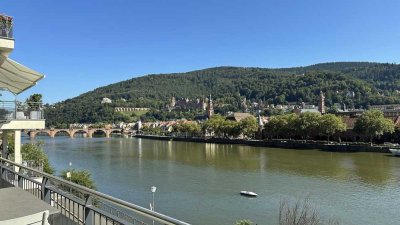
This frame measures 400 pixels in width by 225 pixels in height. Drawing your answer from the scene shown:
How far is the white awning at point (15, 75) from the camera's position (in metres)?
7.00

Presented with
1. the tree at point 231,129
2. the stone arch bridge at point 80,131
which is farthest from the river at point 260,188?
the stone arch bridge at point 80,131

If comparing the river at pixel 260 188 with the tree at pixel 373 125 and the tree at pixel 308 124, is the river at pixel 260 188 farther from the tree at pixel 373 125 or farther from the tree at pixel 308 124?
the tree at pixel 308 124

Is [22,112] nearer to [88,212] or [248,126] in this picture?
[88,212]

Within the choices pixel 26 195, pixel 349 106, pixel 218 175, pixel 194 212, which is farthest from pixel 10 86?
pixel 349 106

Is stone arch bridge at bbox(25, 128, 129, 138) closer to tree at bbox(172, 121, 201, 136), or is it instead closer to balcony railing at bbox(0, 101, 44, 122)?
tree at bbox(172, 121, 201, 136)

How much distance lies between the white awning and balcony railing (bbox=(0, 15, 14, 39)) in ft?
1.25

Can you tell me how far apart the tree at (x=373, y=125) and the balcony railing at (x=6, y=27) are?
60638 mm

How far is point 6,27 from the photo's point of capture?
6.54 m

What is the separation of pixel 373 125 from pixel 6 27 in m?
60.8

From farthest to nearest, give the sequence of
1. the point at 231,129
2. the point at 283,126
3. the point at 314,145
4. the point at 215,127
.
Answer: the point at 215,127 < the point at 231,129 < the point at 283,126 < the point at 314,145

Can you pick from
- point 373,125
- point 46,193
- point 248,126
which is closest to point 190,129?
point 248,126

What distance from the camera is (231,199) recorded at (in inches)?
942

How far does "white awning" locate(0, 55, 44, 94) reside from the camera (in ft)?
23.0

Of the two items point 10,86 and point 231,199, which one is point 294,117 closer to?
point 231,199
